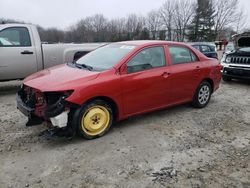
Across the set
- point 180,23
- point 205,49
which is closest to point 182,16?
point 180,23

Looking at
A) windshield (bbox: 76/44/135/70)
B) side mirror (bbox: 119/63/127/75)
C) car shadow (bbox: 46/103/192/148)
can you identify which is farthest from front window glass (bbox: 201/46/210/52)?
side mirror (bbox: 119/63/127/75)

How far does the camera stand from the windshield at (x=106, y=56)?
4750 millimetres

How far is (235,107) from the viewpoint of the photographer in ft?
20.8

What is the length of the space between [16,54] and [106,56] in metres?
3.22

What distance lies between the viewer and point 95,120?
4.38 meters

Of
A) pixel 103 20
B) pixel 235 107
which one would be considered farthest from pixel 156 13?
pixel 235 107

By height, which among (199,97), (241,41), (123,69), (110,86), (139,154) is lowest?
(139,154)

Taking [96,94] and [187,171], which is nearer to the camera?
[187,171]

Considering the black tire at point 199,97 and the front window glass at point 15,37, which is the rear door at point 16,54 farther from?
the black tire at point 199,97

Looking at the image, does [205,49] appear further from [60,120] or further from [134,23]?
[134,23]

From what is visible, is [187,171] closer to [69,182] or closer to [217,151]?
[217,151]

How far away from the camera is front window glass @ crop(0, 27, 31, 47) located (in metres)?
7.01

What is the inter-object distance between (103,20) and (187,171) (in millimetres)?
67741

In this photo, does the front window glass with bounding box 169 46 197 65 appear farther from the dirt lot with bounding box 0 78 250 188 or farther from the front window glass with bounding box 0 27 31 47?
the front window glass with bounding box 0 27 31 47
